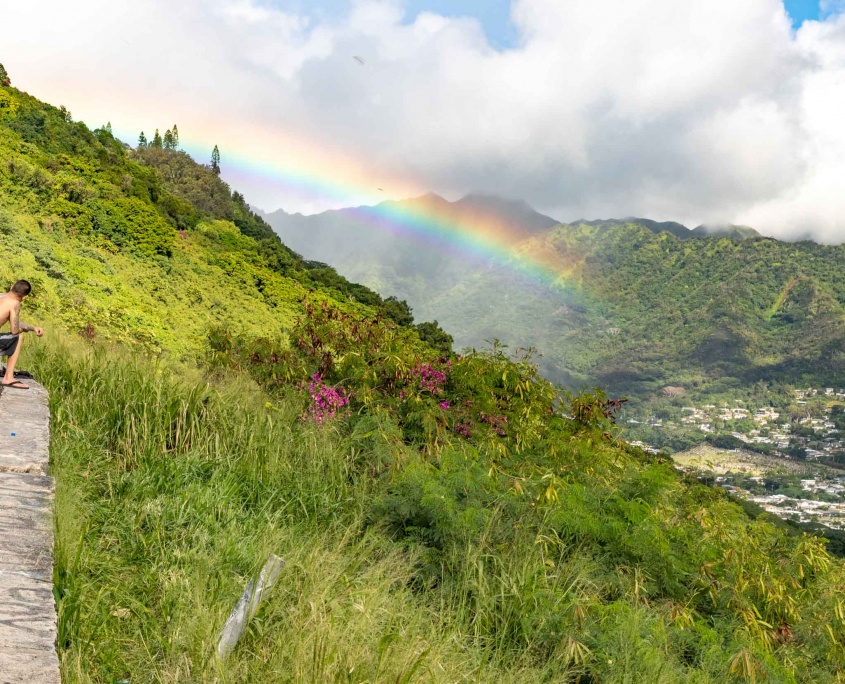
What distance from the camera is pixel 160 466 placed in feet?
14.0

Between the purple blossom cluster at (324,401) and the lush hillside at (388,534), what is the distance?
0.04 meters

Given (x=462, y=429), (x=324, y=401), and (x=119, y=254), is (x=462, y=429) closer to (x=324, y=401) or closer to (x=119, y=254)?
(x=324, y=401)

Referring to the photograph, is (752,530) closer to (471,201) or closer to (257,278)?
(257,278)

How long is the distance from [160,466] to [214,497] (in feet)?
2.11

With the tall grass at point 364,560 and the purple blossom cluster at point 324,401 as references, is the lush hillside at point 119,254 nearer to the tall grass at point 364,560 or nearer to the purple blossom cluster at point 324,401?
the purple blossom cluster at point 324,401

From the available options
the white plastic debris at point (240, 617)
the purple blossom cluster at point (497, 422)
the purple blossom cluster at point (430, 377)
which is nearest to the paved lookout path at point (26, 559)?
the white plastic debris at point (240, 617)

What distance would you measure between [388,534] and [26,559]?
2085 millimetres

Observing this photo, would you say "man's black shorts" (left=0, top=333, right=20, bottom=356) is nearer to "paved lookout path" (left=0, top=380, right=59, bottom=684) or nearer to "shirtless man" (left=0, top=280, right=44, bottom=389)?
"shirtless man" (left=0, top=280, right=44, bottom=389)

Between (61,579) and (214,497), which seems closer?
(61,579)

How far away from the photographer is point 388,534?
158 inches

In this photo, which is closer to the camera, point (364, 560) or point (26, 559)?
point (26, 559)

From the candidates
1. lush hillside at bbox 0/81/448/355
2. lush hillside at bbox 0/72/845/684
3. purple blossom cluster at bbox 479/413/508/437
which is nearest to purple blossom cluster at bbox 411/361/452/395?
lush hillside at bbox 0/72/845/684

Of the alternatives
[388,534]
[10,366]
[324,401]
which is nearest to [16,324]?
[10,366]

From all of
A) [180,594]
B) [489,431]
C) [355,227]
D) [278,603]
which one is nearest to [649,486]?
[489,431]
